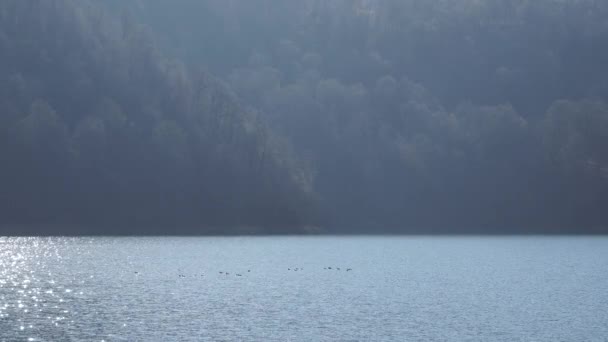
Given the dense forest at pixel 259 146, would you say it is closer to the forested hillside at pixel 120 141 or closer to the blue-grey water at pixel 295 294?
the forested hillside at pixel 120 141

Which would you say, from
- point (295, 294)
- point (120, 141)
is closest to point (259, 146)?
point (120, 141)

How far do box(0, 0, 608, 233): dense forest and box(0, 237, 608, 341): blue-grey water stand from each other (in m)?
28.5

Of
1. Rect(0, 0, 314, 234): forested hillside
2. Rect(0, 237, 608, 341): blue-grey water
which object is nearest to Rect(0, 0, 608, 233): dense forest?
Rect(0, 0, 314, 234): forested hillside

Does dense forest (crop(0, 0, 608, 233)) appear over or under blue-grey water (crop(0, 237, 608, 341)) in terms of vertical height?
over

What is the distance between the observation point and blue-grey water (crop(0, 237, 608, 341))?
52312 mm

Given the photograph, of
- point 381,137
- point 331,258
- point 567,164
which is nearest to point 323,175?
point 381,137

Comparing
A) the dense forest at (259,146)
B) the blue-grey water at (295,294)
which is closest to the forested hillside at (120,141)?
the dense forest at (259,146)

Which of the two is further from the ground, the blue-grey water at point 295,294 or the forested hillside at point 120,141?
the forested hillside at point 120,141

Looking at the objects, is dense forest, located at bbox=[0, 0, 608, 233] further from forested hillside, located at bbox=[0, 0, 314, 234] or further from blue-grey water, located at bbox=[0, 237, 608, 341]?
blue-grey water, located at bbox=[0, 237, 608, 341]

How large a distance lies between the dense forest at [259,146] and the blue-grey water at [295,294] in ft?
93.3

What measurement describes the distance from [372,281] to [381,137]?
333 ft

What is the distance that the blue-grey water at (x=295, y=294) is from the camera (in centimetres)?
5231

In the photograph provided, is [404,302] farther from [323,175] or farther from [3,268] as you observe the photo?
[323,175]

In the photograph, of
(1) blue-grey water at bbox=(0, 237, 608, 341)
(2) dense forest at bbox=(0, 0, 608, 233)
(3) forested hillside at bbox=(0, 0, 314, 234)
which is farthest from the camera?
(2) dense forest at bbox=(0, 0, 608, 233)
